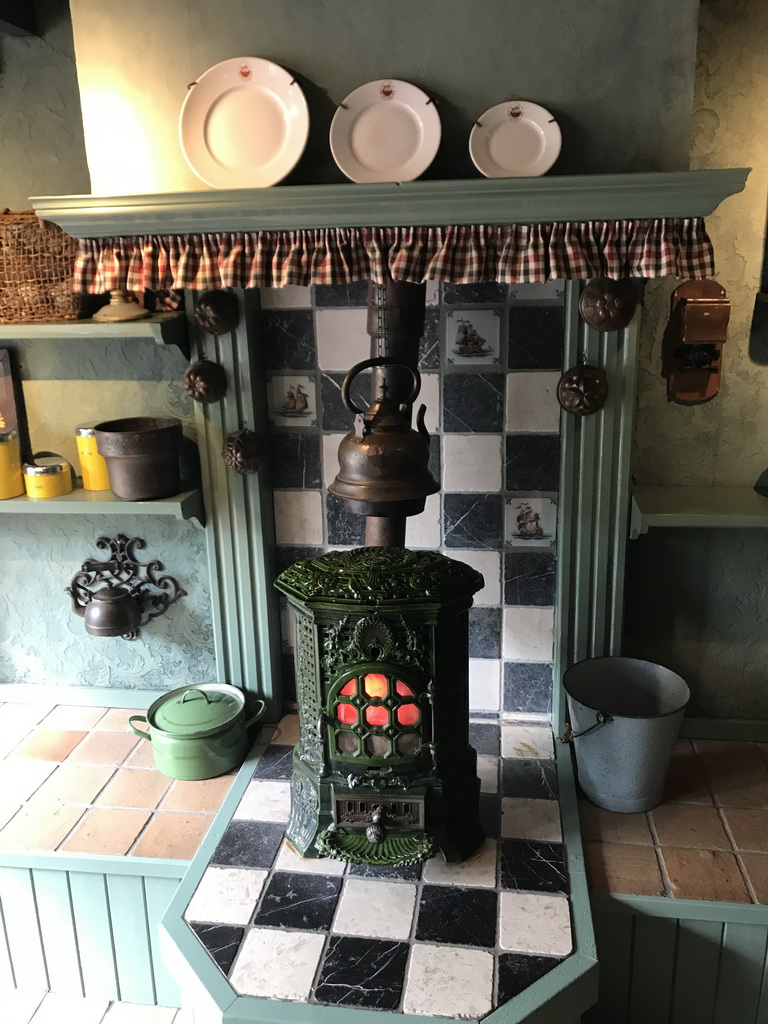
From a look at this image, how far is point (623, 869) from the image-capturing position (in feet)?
7.18

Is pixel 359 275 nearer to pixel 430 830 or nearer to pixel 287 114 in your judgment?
pixel 287 114

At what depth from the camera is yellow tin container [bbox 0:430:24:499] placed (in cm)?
264

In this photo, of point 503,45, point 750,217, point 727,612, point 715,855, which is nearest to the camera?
point 503,45

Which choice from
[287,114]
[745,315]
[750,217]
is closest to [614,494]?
[745,315]

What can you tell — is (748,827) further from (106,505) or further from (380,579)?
(106,505)

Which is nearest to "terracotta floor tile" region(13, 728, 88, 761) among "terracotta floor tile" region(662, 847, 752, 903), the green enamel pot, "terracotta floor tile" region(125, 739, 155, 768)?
"terracotta floor tile" region(125, 739, 155, 768)

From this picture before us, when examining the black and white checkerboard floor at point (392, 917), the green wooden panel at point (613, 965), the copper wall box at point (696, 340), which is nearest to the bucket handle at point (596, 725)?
the black and white checkerboard floor at point (392, 917)

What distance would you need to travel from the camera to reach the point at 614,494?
2.50 meters

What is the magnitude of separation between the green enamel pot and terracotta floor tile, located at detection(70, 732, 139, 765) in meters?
0.17

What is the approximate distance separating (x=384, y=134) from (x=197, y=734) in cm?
165

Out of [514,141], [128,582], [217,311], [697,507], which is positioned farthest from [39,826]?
[514,141]

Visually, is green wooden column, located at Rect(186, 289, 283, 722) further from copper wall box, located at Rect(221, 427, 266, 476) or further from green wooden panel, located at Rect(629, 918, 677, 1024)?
green wooden panel, located at Rect(629, 918, 677, 1024)

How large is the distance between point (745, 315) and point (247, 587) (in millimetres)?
1632

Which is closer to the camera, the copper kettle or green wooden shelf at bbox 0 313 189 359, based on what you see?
the copper kettle
